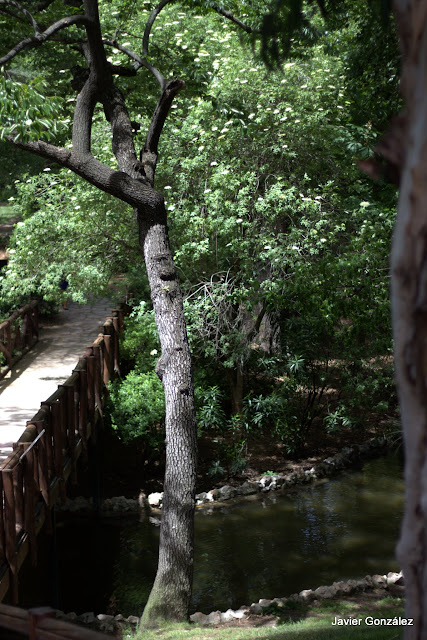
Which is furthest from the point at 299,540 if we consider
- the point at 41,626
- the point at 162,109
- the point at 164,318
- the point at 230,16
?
the point at 41,626

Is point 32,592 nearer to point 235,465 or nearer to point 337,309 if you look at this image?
point 235,465

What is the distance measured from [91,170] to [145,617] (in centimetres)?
543

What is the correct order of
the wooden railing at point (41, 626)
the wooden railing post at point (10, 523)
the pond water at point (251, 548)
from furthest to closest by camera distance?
the pond water at point (251, 548) < the wooden railing post at point (10, 523) < the wooden railing at point (41, 626)

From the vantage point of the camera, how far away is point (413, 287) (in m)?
1.79

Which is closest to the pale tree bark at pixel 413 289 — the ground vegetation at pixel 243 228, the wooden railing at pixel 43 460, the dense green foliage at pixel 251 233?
the wooden railing at pixel 43 460

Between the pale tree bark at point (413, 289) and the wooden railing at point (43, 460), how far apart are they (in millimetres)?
5864

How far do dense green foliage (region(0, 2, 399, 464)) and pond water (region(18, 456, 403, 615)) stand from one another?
1.46 metres

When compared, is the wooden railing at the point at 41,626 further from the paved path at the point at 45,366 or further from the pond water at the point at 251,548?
the paved path at the point at 45,366

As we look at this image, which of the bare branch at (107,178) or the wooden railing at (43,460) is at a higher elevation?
the bare branch at (107,178)

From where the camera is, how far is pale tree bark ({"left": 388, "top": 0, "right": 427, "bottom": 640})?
1730 millimetres

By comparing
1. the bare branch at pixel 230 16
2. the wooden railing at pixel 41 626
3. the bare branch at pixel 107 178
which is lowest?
the wooden railing at pixel 41 626

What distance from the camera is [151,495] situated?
44.7 feet

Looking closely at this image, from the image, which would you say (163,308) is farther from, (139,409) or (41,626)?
(41,626)

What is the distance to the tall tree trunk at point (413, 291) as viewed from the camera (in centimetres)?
173
